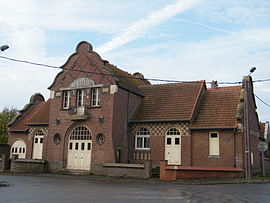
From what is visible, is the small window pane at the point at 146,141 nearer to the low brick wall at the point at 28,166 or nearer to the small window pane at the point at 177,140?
the small window pane at the point at 177,140

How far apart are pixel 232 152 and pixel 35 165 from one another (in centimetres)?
1581

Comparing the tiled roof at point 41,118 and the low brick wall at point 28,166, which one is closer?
the low brick wall at point 28,166

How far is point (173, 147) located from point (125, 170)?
16.1ft

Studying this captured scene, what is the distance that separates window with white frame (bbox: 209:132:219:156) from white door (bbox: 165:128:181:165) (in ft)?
8.05

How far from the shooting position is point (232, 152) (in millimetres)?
24766

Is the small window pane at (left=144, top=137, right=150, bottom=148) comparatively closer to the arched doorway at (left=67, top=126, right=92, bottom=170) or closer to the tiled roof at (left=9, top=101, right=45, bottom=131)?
the arched doorway at (left=67, top=126, right=92, bottom=170)

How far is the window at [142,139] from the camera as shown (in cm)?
2800

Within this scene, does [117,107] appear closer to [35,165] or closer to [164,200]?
[35,165]

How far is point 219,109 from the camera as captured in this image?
2711 cm

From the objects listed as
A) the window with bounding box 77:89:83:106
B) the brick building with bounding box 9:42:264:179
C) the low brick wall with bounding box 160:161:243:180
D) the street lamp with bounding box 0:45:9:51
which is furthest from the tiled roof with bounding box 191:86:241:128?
the street lamp with bounding box 0:45:9:51

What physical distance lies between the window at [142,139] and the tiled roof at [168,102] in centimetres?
104

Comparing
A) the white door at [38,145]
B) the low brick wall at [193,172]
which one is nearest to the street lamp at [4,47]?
the low brick wall at [193,172]

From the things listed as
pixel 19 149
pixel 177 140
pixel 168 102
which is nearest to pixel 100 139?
pixel 177 140

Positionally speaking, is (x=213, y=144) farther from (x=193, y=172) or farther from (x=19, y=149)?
(x=19, y=149)
